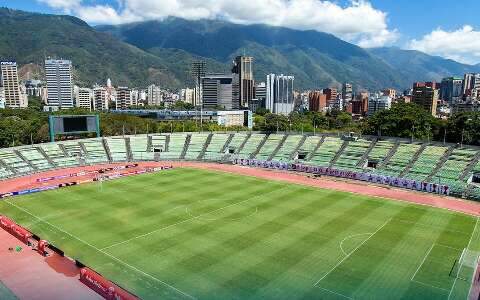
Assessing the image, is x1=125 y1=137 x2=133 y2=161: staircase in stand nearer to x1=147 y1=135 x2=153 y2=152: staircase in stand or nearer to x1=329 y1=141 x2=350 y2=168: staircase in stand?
x1=147 y1=135 x2=153 y2=152: staircase in stand

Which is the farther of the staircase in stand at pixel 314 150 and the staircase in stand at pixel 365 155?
the staircase in stand at pixel 314 150

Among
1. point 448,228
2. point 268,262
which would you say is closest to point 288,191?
point 448,228

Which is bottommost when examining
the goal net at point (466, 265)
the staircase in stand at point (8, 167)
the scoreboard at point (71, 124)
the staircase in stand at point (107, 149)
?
the goal net at point (466, 265)

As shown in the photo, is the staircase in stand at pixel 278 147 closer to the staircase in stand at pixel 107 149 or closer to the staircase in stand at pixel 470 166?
the staircase in stand at pixel 107 149

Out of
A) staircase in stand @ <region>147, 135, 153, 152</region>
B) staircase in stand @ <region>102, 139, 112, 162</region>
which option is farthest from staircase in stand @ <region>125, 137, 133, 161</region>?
staircase in stand @ <region>147, 135, 153, 152</region>

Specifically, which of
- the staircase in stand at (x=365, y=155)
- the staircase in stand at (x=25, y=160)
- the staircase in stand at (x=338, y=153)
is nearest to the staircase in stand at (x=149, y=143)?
the staircase in stand at (x=25, y=160)

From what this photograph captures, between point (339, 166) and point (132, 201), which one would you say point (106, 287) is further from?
point (339, 166)

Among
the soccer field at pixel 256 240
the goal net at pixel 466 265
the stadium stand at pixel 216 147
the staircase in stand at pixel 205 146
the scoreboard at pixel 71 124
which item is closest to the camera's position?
the soccer field at pixel 256 240

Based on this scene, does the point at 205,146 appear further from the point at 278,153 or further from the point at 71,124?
the point at 71,124
